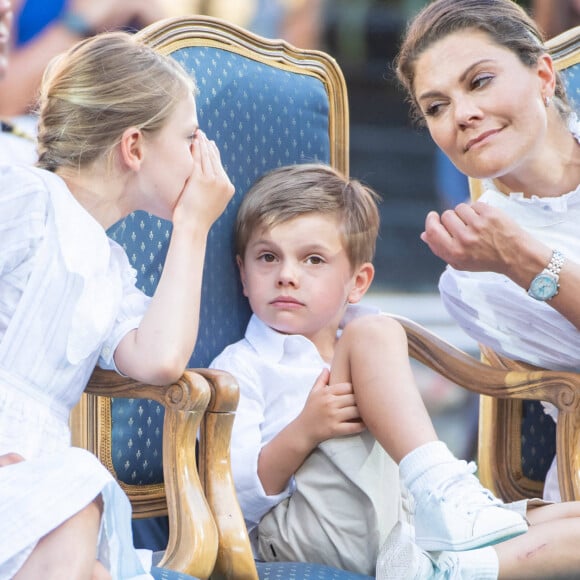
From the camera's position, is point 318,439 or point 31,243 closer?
point 31,243

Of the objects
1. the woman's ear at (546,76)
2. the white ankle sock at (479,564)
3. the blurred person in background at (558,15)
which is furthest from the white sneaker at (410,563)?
the blurred person in background at (558,15)

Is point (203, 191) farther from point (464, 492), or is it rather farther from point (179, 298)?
point (464, 492)

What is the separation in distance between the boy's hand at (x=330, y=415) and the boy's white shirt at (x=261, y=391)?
101 millimetres

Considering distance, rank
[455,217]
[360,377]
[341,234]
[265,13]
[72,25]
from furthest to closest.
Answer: [265,13] < [72,25] < [341,234] < [455,217] < [360,377]

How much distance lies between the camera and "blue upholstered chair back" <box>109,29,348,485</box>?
1.78 metres

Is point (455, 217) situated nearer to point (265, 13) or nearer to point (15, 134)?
point (15, 134)

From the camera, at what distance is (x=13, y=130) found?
2.70m

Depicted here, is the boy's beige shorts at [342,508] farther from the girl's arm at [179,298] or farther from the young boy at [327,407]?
the girl's arm at [179,298]

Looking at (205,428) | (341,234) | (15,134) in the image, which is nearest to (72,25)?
(15,134)

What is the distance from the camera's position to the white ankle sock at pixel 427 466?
1588mm

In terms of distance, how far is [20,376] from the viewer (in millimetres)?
1502

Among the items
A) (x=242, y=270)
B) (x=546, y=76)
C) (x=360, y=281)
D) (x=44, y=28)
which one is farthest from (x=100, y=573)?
(x=44, y=28)

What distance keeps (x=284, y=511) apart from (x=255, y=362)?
9.4 inches

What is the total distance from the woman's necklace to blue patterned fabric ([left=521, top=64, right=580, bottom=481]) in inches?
48.0
